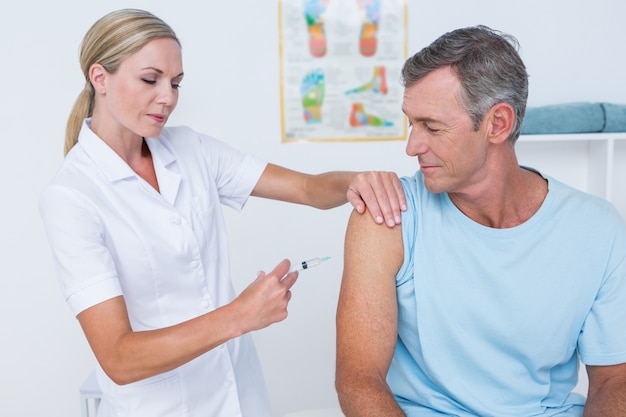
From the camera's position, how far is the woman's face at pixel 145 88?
145 cm

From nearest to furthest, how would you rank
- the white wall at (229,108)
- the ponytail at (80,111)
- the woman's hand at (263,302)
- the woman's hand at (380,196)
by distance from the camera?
the woman's hand at (263,302) → the woman's hand at (380,196) → the ponytail at (80,111) → the white wall at (229,108)

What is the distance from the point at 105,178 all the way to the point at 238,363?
20.8 inches

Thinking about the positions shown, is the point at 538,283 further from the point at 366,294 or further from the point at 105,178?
the point at 105,178

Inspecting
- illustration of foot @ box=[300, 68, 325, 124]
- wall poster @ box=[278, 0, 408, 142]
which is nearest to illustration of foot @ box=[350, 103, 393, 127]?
wall poster @ box=[278, 0, 408, 142]

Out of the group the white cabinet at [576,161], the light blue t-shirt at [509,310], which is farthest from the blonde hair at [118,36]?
the white cabinet at [576,161]

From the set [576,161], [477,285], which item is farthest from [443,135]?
[576,161]

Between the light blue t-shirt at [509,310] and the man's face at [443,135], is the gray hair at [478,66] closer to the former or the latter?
the man's face at [443,135]

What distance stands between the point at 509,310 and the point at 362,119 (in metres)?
1.41

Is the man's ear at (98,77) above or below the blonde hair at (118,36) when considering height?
below

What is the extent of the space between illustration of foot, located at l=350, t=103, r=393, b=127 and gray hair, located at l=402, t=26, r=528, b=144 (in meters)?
A: 1.27

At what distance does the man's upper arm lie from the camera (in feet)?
4.40

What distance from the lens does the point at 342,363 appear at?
134 centimetres

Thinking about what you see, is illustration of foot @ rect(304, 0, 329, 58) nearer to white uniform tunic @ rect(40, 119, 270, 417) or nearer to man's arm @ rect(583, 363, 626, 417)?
white uniform tunic @ rect(40, 119, 270, 417)

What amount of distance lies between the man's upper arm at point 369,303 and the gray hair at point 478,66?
289mm
